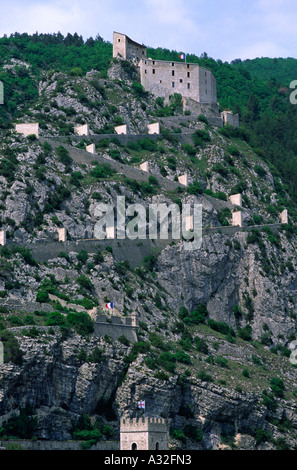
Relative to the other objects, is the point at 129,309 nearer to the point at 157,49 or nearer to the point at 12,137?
the point at 12,137

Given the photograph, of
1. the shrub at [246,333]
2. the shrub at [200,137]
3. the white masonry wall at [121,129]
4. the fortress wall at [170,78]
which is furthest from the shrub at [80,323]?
the fortress wall at [170,78]

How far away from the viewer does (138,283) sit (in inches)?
3354

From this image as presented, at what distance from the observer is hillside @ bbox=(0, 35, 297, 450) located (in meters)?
70.7

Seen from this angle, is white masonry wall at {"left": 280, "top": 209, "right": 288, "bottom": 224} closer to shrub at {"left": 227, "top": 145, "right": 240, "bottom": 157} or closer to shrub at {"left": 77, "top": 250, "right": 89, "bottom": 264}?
shrub at {"left": 227, "top": 145, "right": 240, "bottom": 157}

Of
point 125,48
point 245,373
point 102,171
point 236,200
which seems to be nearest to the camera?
point 245,373

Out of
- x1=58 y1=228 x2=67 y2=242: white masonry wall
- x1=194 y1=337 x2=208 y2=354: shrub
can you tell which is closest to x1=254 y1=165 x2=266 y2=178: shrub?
x1=194 y1=337 x2=208 y2=354: shrub

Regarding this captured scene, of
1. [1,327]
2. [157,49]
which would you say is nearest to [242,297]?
[1,327]

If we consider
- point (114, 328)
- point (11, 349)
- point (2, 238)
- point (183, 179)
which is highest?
point (183, 179)

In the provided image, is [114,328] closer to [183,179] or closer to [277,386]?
[277,386]

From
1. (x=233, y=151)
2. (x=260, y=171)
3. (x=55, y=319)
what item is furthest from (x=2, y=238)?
(x=260, y=171)

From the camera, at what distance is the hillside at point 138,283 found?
7069 cm

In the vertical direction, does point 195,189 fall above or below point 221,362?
above

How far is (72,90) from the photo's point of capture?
109 m
